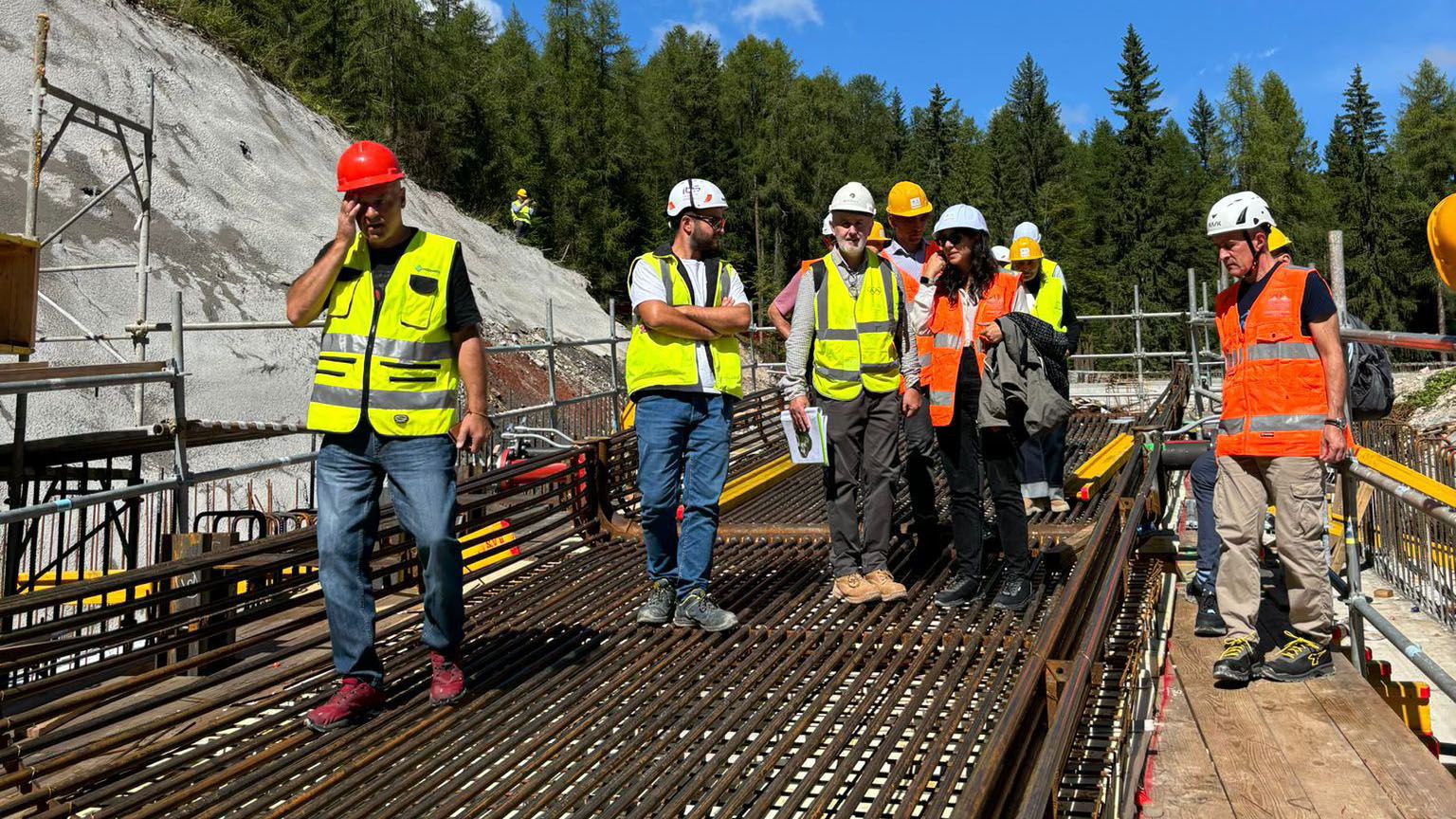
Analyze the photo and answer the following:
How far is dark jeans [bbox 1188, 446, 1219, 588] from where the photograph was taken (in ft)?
18.8

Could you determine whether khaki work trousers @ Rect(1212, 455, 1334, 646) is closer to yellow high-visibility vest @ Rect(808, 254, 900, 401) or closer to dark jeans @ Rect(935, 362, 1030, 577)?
dark jeans @ Rect(935, 362, 1030, 577)

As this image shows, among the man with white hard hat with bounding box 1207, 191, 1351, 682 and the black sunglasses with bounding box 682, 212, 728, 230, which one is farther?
the black sunglasses with bounding box 682, 212, 728, 230

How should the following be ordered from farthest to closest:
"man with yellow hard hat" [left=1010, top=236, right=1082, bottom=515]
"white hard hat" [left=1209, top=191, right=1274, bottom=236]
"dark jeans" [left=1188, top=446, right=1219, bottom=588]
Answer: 1. "man with yellow hard hat" [left=1010, top=236, right=1082, bottom=515]
2. "dark jeans" [left=1188, top=446, right=1219, bottom=588]
3. "white hard hat" [left=1209, top=191, right=1274, bottom=236]

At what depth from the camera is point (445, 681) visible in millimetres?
3908

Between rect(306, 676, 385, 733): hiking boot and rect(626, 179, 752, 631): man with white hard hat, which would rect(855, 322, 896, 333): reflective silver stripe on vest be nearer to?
rect(626, 179, 752, 631): man with white hard hat

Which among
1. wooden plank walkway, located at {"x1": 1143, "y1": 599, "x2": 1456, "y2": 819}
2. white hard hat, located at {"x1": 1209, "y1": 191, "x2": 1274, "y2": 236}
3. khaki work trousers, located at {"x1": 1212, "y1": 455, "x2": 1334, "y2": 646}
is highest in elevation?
white hard hat, located at {"x1": 1209, "y1": 191, "x2": 1274, "y2": 236}

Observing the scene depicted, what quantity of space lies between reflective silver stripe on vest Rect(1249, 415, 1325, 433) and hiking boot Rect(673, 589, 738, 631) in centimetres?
216

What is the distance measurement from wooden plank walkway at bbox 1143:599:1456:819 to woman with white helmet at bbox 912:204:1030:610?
3.33 ft

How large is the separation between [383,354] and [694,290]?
4.90ft

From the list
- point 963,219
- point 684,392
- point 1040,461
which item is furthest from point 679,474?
point 1040,461

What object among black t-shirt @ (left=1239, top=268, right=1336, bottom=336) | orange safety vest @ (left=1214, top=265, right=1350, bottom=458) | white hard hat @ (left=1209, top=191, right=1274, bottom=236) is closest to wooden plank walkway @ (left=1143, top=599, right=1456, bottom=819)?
orange safety vest @ (left=1214, top=265, right=1350, bottom=458)

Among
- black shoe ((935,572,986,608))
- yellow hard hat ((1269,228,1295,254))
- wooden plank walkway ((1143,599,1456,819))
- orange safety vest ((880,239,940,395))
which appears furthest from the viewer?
orange safety vest ((880,239,940,395))

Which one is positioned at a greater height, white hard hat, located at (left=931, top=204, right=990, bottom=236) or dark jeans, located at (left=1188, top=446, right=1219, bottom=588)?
white hard hat, located at (left=931, top=204, right=990, bottom=236)

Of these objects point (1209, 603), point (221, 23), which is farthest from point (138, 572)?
point (221, 23)
